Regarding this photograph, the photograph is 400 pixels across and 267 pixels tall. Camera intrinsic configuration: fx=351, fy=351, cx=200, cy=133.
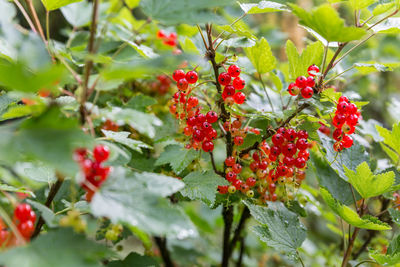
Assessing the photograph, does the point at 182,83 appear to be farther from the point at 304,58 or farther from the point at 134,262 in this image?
the point at 134,262

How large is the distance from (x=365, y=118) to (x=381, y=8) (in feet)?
2.29

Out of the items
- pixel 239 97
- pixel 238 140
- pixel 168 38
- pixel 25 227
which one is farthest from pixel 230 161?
pixel 168 38

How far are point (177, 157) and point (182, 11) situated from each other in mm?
430

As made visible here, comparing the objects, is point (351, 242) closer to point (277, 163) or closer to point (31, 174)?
point (277, 163)

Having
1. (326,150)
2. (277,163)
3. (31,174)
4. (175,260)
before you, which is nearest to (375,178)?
(326,150)

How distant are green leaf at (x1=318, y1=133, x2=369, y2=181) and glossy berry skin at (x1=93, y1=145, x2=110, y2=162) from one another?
0.62 meters

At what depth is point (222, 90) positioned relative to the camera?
2.96 feet

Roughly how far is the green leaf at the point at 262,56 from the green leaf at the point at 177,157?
0.32 metres

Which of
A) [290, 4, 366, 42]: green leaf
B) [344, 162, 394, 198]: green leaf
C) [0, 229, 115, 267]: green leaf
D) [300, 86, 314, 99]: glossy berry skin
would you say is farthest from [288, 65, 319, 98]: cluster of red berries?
[0, 229, 115, 267]: green leaf

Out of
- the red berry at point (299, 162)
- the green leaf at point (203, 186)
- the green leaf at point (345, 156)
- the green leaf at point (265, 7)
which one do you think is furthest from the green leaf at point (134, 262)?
the green leaf at point (265, 7)

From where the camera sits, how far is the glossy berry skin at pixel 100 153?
0.61 meters

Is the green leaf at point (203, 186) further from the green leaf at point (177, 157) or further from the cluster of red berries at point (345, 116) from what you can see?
the cluster of red berries at point (345, 116)

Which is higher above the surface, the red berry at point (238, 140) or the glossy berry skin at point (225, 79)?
the glossy berry skin at point (225, 79)

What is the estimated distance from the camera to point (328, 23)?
73 cm
